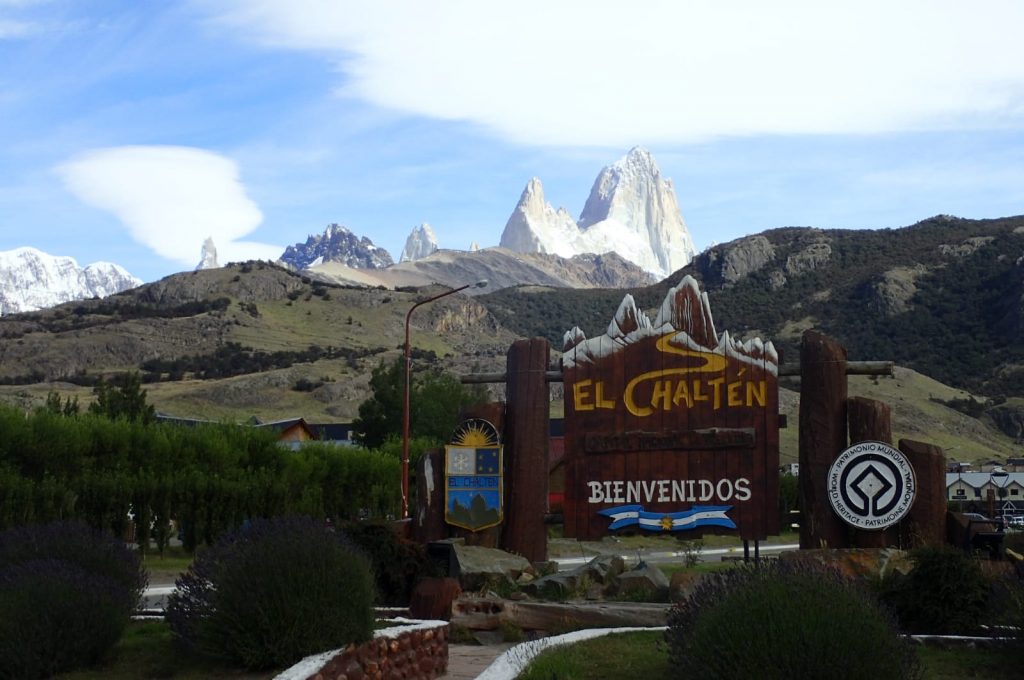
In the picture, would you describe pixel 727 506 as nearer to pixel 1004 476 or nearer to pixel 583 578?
pixel 583 578

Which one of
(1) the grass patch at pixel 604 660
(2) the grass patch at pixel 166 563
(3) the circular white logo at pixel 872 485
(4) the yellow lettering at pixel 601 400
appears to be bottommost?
(2) the grass patch at pixel 166 563

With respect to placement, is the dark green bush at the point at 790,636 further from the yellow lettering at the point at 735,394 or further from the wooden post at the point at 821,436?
the yellow lettering at the point at 735,394

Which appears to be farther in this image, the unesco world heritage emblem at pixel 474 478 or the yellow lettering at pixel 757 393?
the unesco world heritage emblem at pixel 474 478

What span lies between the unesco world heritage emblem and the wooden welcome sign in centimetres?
121

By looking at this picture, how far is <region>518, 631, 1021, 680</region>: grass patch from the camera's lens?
12.3 meters

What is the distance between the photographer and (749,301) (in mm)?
157000

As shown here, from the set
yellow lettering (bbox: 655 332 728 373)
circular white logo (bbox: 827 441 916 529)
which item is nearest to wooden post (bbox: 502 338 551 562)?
yellow lettering (bbox: 655 332 728 373)

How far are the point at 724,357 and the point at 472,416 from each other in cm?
426

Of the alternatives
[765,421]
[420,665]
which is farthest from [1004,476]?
[420,665]

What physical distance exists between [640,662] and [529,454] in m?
7.56

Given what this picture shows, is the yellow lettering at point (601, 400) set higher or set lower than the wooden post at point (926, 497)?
higher

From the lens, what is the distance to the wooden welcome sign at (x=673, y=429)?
1956 cm

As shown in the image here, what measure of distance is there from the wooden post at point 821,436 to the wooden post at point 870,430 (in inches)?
7.1

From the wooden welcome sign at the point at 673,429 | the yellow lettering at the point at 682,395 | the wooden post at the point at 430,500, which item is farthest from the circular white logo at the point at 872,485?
the wooden post at the point at 430,500
